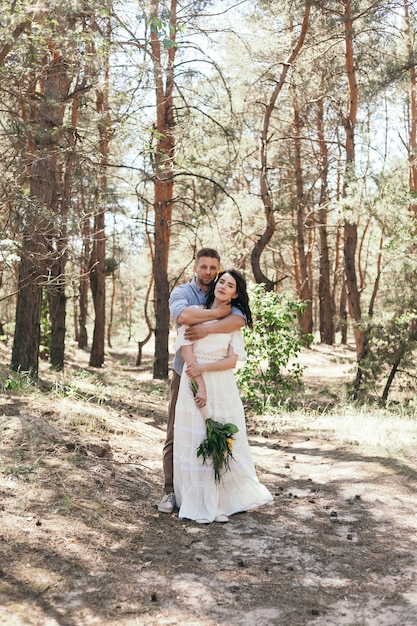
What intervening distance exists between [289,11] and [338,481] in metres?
10.6

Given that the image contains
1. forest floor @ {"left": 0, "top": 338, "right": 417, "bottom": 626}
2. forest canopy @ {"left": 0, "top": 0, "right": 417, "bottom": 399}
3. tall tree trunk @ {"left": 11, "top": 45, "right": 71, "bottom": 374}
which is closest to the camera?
forest floor @ {"left": 0, "top": 338, "right": 417, "bottom": 626}

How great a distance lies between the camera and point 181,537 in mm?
4551

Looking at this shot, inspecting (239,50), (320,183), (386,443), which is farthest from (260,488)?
(320,183)

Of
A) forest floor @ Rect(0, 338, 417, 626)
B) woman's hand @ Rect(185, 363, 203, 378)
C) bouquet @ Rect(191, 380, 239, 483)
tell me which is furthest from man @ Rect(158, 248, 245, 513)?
bouquet @ Rect(191, 380, 239, 483)

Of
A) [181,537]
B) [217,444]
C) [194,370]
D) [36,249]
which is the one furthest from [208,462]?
[36,249]

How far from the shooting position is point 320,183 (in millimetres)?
26875

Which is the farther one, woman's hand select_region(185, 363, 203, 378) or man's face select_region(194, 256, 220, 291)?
man's face select_region(194, 256, 220, 291)

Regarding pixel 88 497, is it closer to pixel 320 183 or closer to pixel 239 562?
pixel 239 562

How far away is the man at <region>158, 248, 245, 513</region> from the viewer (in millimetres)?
4949

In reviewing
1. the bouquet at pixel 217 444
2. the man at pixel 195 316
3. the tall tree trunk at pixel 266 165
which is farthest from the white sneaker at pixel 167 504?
the tall tree trunk at pixel 266 165

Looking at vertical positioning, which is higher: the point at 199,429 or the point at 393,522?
the point at 199,429

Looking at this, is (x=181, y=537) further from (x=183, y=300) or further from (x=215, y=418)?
(x=183, y=300)

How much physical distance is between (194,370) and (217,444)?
586mm

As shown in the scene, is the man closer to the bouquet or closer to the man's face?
the man's face
